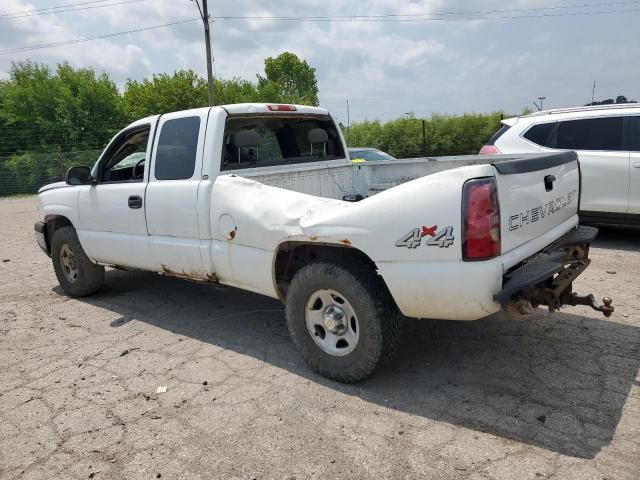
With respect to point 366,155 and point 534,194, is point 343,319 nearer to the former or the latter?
point 534,194

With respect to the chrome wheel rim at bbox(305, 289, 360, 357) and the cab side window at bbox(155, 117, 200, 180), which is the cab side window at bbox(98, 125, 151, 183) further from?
the chrome wheel rim at bbox(305, 289, 360, 357)

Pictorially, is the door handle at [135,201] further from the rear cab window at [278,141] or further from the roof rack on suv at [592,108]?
the roof rack on suv at [592,108]

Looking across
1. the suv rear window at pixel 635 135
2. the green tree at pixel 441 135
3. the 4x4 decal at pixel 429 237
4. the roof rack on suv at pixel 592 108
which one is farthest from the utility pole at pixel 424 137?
the 4x4 decal at pixel 429 237

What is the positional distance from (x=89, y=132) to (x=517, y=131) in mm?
26526

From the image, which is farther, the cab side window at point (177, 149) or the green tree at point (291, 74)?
the green tree at point (291, 74)

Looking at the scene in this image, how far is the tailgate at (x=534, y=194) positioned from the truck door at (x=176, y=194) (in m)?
2.38

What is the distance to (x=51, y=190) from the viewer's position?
577 centimetres

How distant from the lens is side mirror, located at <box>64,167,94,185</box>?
516 centimetres

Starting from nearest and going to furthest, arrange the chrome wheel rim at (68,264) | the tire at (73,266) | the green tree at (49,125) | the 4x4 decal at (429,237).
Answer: the 4x4 decal at (429,237) → the tire at (73,266) → the chrome wheel rim at (68,264) → the green tree at (49,125)

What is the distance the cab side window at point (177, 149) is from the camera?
4.21 m

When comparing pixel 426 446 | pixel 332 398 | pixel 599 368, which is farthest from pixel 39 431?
pixel 599 368

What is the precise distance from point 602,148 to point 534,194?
4653 millimetres

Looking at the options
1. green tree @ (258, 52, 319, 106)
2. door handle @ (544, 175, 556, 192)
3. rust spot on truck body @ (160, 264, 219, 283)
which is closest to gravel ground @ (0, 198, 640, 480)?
rust spot on truck body @ (160, 264, 219, 283)

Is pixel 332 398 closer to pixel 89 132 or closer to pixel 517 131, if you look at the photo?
pixel 517 131
